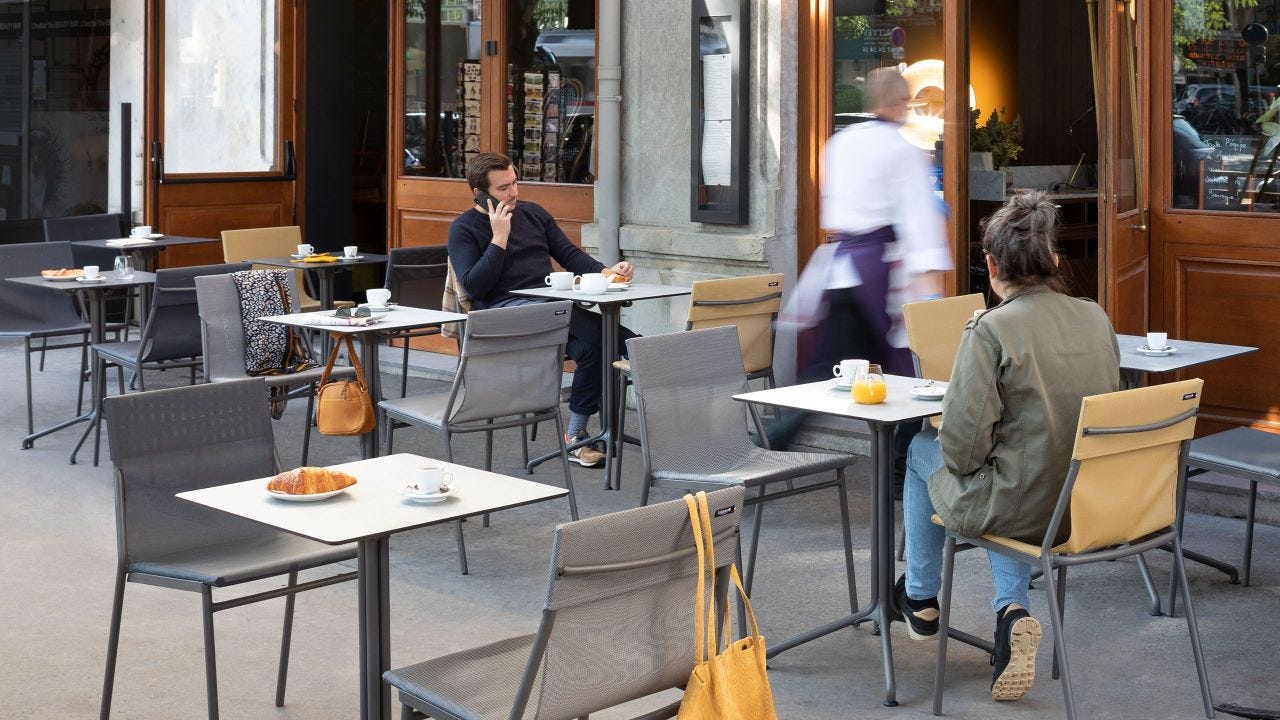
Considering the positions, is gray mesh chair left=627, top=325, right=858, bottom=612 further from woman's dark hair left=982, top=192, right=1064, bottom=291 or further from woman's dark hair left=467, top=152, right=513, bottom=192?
woman's dark hair left=467, top=152, right=513, bottom=192

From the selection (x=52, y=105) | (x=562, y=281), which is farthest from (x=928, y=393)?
(x=52, y=105)

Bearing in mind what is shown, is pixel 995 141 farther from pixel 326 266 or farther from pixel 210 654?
pixel 210 654

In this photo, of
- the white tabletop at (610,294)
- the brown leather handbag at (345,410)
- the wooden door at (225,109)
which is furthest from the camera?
the wooden door at (225,109)

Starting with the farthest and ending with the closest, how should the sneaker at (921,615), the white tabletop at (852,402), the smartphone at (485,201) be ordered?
the smartphone at (485,201)
the sneaker at (921,615)
the white tabletop at (852,402)

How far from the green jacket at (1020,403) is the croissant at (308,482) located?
1549 mm

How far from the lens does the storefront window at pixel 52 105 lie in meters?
10.7

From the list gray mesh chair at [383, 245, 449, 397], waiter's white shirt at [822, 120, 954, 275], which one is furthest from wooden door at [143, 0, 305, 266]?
waiter's white shirt at [822, 120, 954, 275]

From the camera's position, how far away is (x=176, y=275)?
21.9ft

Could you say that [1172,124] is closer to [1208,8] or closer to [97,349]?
[1208,8]

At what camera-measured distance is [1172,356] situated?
5.18 meters

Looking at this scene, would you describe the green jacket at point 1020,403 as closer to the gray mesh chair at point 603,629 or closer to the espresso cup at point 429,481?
the gray mesh chair at point 603,629

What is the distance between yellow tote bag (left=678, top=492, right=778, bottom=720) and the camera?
8.87ft

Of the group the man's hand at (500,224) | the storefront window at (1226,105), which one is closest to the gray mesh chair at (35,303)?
the man's hand at (500,224)

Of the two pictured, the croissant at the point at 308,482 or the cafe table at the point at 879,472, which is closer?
the croissant at the point at 308,482
